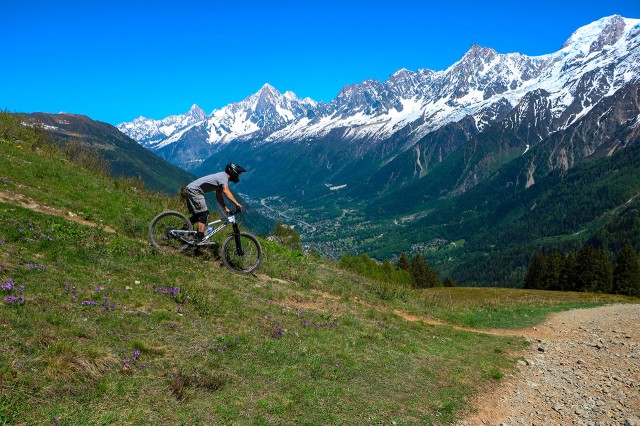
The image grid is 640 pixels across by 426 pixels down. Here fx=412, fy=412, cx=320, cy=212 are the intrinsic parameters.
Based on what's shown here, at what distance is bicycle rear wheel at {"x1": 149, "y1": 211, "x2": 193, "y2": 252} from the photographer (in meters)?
18.6

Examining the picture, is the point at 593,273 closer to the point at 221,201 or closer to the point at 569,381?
the point at 569,381

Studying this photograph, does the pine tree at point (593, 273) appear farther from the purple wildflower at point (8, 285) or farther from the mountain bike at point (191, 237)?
the purple wildflower at point (8, 285)

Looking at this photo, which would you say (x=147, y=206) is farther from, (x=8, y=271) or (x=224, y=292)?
(x=8, y=271)

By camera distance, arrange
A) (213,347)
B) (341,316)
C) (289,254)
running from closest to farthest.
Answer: (213,347) < (341,316) < (289,254)

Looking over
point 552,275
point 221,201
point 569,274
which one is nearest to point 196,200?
point 221,201

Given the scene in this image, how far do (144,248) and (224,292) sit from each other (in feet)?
15.5

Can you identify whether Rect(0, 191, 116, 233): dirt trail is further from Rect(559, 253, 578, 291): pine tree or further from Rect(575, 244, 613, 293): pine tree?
Rect(559, 253, 578, 291): pine tree

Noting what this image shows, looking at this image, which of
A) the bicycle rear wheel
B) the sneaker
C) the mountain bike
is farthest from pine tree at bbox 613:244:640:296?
the bicycle rear wheel

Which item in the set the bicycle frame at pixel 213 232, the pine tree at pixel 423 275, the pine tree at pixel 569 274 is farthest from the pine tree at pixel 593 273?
the bicycle frame at pixel 213 232

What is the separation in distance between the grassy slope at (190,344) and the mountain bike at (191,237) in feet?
2.18

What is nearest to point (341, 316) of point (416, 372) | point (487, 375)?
point (416, 372)

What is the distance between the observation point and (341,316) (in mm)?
17594

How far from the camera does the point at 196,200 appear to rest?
1845 centimetres

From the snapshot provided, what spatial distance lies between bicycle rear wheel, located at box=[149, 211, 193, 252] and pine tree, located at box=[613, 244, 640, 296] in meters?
111
